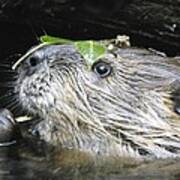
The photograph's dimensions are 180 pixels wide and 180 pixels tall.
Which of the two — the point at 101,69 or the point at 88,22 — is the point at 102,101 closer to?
the point at 101,69

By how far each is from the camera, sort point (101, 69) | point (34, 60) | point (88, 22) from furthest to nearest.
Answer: point (88, 22) < point (101, 69) < point (34, 60)

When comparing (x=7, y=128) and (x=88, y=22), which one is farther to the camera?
(x=88, y=22)

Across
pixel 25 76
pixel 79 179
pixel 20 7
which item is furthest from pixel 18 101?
pixel 20 7

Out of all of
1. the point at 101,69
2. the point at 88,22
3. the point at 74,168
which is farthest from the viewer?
the point at 88,22

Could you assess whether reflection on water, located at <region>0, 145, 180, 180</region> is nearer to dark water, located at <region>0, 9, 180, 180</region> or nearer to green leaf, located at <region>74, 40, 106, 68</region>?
dark water, located at <region>0, 9, 180, 180</region>

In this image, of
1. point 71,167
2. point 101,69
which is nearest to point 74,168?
point 71,167

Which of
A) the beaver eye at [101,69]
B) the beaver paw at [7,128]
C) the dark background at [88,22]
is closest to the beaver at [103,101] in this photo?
the beaver eye at [101,69]

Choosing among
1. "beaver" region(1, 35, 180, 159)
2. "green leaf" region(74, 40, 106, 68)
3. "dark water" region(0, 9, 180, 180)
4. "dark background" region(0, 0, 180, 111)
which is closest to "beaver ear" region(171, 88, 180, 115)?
"beaver" region(1, 35, 180, 159)
